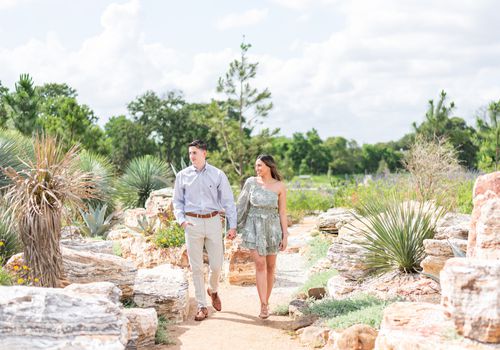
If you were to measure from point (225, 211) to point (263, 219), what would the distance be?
417 mm

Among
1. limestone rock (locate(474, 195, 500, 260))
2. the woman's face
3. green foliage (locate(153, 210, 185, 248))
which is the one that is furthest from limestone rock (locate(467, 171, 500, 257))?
green foliage (locate(153, 210, 185, 248))

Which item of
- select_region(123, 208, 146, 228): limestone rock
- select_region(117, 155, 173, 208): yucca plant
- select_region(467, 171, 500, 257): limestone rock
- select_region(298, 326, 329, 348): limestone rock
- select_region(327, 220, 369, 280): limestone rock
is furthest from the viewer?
select_region(117, 155, 173, 208): yucca plant

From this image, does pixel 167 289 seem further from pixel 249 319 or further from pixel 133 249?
pixel 133 249

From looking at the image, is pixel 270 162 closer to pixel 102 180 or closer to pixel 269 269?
pixel 269 269

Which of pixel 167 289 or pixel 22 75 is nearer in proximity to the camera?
pixel 167 289

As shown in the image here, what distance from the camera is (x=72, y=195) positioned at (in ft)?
19.6

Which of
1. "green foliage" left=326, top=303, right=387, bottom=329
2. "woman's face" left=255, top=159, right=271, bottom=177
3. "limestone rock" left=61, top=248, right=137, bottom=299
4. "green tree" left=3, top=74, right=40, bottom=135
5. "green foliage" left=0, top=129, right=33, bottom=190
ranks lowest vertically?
"green foliage" left=326, top=303, right=387, bottom=329

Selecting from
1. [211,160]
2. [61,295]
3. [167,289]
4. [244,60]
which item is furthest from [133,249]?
[244,60]

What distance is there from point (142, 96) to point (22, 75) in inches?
693

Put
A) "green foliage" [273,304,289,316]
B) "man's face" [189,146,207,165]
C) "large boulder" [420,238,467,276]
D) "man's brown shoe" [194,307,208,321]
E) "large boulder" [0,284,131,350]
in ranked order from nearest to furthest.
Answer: "large boulder" [0,284,131,350] → "large boulder" [420,238,467,276] → "man's face" [189,146,207,165] → "man's brown shoe" [194,307,208,321] → "green foliage" [273,304,289,316]

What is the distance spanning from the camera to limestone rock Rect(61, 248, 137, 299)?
257 inches

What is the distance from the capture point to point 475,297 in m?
3.68

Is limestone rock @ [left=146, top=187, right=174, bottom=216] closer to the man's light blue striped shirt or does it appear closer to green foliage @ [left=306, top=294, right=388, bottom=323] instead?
the man's light blue striped shirt

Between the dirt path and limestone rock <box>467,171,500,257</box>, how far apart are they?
71.2 inches
